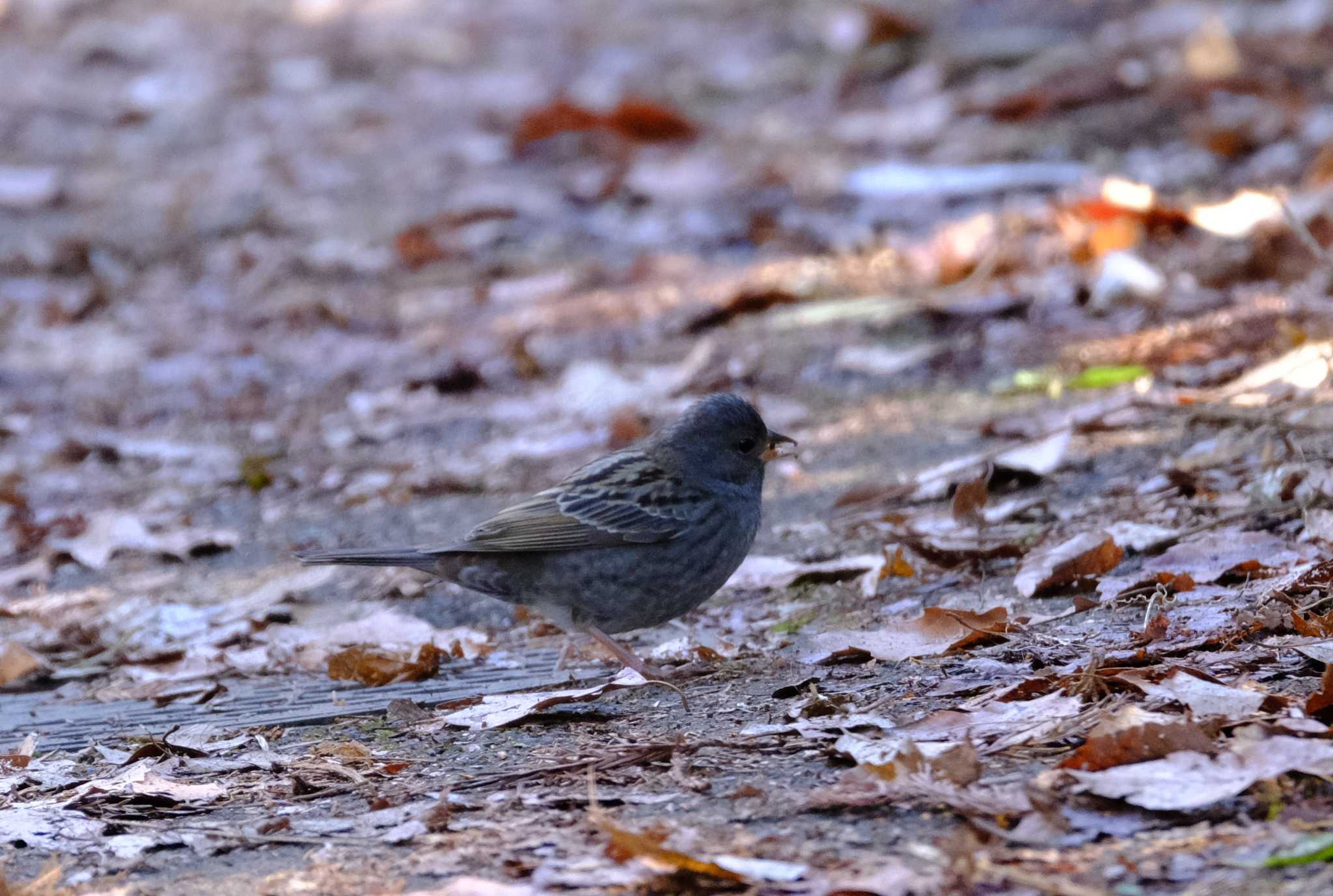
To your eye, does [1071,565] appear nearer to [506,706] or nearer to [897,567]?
[897,567]

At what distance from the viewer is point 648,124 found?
12.2 meters

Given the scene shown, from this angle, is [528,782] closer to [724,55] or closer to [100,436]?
[100,436]

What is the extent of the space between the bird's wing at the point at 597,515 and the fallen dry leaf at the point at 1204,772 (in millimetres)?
1798

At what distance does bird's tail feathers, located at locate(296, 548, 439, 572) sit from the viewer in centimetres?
433

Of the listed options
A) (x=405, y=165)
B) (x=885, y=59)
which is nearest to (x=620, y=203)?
(x=405, y=165)

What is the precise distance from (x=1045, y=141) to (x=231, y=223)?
5629 mm

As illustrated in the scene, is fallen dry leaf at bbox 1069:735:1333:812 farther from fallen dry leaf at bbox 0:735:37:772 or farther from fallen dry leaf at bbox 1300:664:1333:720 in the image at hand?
fallen dry leaf at bbox 0:735:37:772

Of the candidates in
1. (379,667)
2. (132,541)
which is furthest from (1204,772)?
(132,541)

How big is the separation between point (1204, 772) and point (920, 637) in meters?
1.07

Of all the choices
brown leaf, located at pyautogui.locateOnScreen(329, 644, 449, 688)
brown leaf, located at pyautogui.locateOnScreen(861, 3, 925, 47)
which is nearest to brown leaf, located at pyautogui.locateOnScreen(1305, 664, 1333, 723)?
brown leaf, located at pyautogui.locateOnScreen(329, 644, 449, 688)

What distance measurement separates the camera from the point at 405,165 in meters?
12.8

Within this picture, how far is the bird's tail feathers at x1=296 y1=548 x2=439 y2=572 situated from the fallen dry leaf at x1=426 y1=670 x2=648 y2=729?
2.18ft

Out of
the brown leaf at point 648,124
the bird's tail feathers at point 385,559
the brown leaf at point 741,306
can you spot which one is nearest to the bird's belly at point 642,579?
the bird's tail feathers at point 385,559

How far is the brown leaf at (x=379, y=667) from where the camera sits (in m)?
4.15
